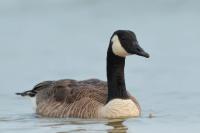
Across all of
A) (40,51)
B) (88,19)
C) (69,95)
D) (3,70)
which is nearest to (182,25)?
(88,19)

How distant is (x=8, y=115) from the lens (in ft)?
67.1

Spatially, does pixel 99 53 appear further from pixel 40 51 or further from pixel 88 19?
pixel 88 19

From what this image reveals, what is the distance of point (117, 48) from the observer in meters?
19.9

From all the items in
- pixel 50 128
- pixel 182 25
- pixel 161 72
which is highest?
pixel 182 25

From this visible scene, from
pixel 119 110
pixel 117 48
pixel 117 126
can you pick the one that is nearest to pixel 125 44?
pixel 117 48

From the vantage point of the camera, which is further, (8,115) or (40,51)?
(40,51)

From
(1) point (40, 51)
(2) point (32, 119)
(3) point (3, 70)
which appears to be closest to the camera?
(2) point (32, 119)

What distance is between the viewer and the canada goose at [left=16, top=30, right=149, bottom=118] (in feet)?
65.1

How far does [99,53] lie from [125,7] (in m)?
6.33

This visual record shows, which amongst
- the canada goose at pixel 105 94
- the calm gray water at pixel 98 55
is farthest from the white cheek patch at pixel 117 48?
the calm gray water at pixel 98 55

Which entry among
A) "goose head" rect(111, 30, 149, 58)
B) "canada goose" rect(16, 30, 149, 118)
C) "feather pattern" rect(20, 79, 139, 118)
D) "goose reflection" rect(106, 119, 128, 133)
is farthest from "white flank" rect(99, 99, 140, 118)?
"goose head" rect(111, 30, 149, 58)

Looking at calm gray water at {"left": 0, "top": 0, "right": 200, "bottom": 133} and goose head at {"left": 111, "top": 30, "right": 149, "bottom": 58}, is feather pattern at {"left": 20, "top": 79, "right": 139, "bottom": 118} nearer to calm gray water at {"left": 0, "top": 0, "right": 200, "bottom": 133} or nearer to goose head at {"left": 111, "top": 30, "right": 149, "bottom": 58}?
calm gray water at {"left": 0, "top": 0, "right": 200, "bottom": 133}

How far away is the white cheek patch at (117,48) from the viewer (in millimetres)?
19797

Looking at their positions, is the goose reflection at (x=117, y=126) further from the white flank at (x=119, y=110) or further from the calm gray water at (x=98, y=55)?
the white flank at (x=119, y=110)
